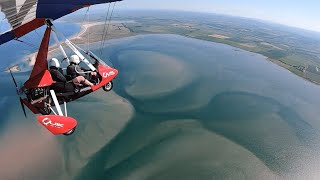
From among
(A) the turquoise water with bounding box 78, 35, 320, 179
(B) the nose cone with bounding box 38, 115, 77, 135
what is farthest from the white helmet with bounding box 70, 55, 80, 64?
(A) the turquoise water with bounding box 78, 35, 320, 179

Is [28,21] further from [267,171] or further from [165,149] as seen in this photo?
[267,171]

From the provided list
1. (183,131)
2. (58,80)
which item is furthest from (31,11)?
(183,131)

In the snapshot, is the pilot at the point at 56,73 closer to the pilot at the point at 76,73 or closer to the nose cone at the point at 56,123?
the pilot at the point at 76,73

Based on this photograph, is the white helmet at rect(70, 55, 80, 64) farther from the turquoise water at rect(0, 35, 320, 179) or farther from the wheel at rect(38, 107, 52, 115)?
the turquoise water at rect(0, 35, 320, 179)

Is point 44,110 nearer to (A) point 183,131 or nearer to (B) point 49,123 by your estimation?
(B) point 49,123

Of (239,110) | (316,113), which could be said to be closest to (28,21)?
(239,110)

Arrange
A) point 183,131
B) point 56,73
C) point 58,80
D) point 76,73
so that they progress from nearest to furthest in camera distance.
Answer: point 56,73 < point 58,80 < point 76,73 < point 183,131
